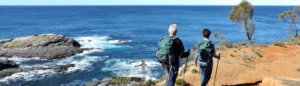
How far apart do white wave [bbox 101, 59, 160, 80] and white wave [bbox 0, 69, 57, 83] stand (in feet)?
20.3

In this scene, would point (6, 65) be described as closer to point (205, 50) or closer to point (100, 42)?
point (100, 42)

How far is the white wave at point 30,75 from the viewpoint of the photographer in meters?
44.3

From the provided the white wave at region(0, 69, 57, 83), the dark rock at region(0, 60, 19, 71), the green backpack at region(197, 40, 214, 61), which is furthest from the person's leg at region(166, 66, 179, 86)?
the dark rock at region(0, 60, 19, 71)

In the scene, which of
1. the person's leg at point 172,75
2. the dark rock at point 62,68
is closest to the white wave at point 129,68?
the dark rock at point 62,68

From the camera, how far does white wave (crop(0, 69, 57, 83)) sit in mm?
44309

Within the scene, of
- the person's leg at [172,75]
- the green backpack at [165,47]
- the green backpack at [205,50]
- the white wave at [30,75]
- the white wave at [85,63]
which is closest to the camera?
the green backpack at [165,47]

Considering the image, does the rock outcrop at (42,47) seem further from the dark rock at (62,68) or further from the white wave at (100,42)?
the dark rock at (62,68)

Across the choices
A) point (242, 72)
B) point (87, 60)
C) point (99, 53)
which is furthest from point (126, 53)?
point (242, 72)

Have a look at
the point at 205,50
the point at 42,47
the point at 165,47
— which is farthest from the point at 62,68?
the point at 165,47

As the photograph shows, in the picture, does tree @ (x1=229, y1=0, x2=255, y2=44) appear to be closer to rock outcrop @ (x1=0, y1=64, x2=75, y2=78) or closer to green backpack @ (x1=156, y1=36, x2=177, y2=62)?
rock outcrop @ (x1=0, y1=64, x2=75, y2=78)

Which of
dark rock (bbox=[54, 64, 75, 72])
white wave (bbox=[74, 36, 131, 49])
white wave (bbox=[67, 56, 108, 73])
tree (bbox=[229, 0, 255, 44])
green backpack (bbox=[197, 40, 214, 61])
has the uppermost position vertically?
green backpack (bbox=[197, 40, 214, 61])

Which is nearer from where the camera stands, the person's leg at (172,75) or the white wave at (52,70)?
the person's leg at (172,75)

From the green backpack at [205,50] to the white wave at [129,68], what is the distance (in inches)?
1060

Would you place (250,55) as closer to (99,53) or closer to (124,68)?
(124,68)
